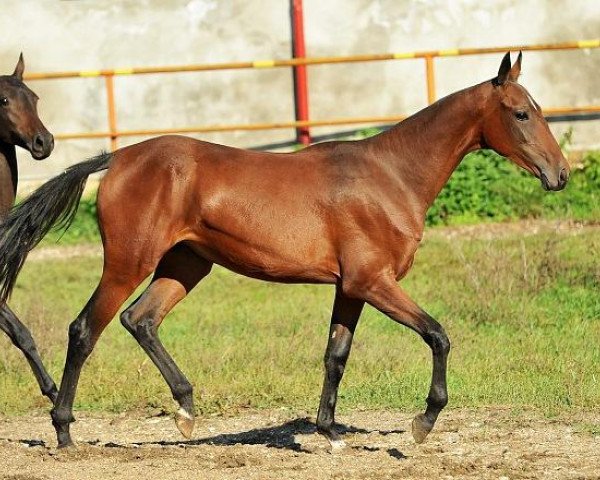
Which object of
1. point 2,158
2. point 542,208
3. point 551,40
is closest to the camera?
point 2,158

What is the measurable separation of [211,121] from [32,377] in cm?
719

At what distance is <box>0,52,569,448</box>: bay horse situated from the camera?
6.95 meters

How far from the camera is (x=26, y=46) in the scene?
16.3m

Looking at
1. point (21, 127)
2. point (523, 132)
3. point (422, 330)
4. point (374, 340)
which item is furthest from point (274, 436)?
point (21, 127)

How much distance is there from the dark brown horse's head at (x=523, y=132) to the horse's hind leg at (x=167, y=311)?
1816mm

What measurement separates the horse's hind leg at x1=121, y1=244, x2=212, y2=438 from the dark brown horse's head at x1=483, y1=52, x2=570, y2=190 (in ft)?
5.96

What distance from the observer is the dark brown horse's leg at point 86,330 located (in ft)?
23.4

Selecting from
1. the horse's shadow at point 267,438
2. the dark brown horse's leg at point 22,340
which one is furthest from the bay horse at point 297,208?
the dark brown horse's leg at point 22,340

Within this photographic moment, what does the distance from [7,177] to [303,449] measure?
2873 millimetres

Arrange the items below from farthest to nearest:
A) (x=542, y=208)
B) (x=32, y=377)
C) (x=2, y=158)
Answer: (x=542, y=208) < (x=32, y=377) < (x=2, y=158)

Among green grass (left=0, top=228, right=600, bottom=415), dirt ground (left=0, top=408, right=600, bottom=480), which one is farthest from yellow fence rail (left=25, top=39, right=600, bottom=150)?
dirt ground (left=0, top=408, right=600, bottom=480)

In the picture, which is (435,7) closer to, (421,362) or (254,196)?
(421,362)

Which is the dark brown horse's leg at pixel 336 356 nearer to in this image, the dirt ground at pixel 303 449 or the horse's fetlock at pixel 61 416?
the dirt ground at pixel 303 449

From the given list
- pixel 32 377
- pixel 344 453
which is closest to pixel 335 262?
pixel 344 453
